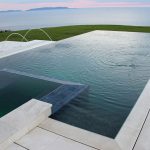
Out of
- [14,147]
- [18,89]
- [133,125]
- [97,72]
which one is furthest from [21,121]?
[97,72]

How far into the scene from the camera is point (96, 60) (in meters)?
7.86

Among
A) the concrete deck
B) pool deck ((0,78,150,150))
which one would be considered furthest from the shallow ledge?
the concrete deck

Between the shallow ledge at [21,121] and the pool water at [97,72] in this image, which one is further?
the pool water at [97,72]

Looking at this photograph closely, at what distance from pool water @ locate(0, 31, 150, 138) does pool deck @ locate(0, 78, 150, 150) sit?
0.77ft

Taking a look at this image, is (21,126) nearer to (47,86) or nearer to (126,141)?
(126,141)

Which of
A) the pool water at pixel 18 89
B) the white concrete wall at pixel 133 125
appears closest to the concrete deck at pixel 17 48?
the pool water at pixel 18 89

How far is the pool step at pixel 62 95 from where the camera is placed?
4.22 meters

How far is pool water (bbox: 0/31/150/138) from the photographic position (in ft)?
12.8

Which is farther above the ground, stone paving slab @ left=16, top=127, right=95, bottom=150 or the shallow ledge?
the shallow ledge

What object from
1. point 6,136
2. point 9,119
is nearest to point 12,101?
point 9,119

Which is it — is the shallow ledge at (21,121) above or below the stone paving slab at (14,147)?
above

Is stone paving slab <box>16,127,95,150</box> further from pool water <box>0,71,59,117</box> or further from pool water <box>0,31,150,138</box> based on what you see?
pool water <box>0,71,59,117</box>

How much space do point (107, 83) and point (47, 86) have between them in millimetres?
1415

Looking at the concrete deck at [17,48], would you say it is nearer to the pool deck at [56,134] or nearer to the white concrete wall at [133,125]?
the pool deck at [56,134]
